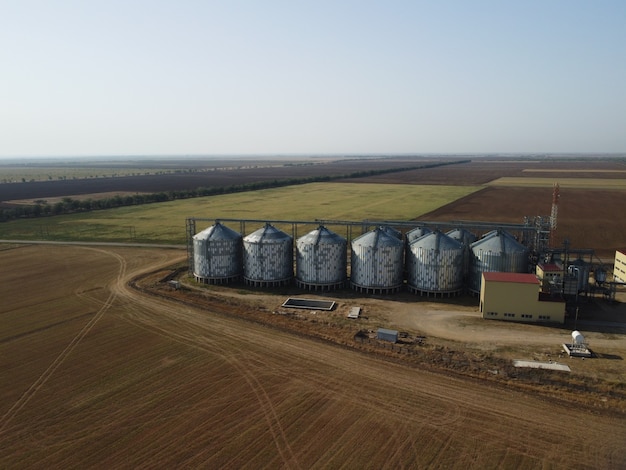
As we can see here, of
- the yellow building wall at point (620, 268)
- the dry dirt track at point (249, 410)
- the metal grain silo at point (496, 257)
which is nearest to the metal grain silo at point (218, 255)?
the dry dirt track at point (249, 410)

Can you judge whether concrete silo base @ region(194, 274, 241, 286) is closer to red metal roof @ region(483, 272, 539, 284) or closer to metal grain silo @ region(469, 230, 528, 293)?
metal grain silo @ region(469, 230, 528, 293)

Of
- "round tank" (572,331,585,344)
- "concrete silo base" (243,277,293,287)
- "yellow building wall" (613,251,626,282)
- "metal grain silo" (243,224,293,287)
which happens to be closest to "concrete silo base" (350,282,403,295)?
"concrete silo base" (243,277,293,287)

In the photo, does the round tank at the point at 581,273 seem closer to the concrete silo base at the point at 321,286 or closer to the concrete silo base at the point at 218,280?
the concrete silo base at the point at 321,286

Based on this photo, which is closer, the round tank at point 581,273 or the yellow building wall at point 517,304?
the yellow building wall at point 517,304

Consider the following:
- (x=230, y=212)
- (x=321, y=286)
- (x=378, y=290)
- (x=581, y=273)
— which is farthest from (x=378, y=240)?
(x=230, y=212)

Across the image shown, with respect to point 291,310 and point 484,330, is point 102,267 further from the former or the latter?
point 484,330

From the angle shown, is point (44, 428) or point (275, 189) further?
point (275, 189)

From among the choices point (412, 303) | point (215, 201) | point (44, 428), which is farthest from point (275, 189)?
point (44, 428)
